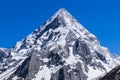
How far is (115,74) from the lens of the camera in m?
90.9

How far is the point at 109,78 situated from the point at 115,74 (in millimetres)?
2410

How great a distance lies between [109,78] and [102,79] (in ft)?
12.0

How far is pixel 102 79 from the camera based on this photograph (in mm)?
96125

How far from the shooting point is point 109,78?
9275cm

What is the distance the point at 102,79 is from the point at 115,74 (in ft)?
19.6
